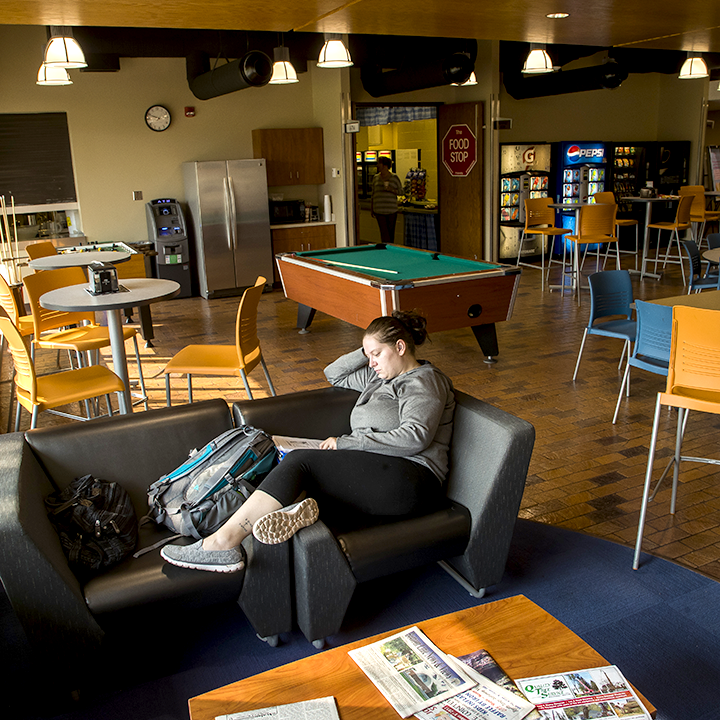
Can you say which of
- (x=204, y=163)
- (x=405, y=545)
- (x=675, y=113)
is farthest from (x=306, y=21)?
(x=675, y=113)

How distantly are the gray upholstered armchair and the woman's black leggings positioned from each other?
0.24 ft

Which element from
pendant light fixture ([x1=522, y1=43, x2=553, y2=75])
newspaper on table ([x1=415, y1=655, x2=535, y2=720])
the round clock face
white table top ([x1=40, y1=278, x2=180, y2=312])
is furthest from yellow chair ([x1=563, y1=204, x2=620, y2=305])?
newspaper on table ([x1=415, y1=655, x2=535, y2=720])

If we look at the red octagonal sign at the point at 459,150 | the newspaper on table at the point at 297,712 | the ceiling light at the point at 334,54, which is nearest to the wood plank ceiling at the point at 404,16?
the ceiling light at the point at 334,54

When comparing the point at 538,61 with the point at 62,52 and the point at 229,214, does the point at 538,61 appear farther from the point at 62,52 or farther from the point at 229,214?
the point at 229,214

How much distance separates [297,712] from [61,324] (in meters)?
3.89

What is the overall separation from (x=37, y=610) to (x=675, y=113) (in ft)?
43.6

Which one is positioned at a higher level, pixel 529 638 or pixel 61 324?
pixel 61 324

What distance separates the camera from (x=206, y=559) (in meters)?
2.28

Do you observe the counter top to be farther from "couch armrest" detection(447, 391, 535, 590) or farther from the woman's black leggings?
the woman's black leggings

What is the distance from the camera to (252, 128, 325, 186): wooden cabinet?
9438mm

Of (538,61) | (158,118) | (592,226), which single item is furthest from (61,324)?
(592,226)

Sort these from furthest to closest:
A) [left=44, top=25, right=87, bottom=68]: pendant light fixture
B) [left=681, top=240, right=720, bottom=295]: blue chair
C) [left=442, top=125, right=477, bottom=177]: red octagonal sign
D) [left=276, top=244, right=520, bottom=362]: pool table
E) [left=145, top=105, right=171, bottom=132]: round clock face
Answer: [left=442, top=125, right=477, bottom=177]: red octagonal sign
[left=145, top=105, right=171, bottom=132]: round clock face
[left=681, top=240, right=720, bottom=295]: blue chair
[left=276, top=244, right=520, bottom=362]: pool table
[left=44, top=25, right=87, bottom=68]: pendant light fixture

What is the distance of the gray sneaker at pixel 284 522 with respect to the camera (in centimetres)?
226

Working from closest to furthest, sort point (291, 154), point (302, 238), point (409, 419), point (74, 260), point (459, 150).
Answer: point (409, 419)
point (74, 260)
point (291, 154)
point (302, 238)
point (459, 150)
